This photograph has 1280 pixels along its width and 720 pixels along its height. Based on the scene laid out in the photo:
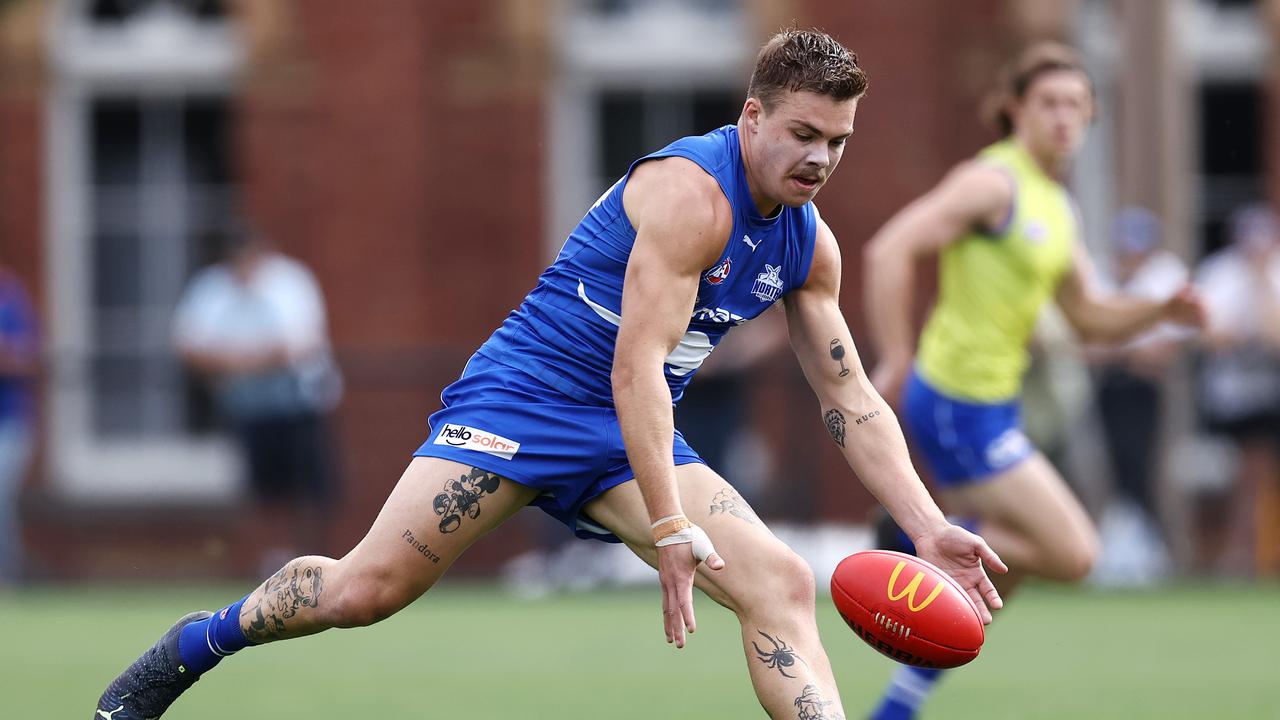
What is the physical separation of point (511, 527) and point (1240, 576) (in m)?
5.21

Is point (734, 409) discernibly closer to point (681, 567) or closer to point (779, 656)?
point (779, 656)

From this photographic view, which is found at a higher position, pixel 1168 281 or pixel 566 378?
pixel 566 378

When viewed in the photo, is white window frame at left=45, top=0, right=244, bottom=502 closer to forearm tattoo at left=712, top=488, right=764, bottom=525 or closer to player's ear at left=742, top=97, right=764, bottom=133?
forearm tattoo at left=712, top=488, right=764, bottom=525

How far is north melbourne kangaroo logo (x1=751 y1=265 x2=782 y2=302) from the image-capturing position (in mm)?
5574

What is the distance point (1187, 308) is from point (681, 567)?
3.49 m

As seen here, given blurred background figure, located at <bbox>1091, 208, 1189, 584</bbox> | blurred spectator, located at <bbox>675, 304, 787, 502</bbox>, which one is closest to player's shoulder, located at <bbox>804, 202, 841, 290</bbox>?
blurred spectator, located at <bbox>675, 304, 787, 502</bbox>

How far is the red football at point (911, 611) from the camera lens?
211 inches

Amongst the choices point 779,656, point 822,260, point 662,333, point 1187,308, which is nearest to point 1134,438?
point 1187,308

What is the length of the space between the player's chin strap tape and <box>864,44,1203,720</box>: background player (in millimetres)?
2575

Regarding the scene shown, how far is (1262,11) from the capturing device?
1686cm

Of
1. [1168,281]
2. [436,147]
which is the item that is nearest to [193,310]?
[436,147]

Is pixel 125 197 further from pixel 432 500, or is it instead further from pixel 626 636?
pixel 432 500

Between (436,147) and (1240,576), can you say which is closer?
(1240,576)

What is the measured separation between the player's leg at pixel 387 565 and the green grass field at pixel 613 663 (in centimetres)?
192
